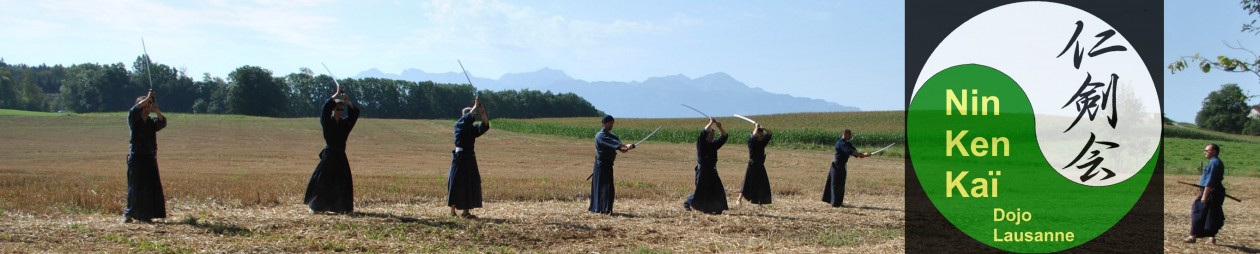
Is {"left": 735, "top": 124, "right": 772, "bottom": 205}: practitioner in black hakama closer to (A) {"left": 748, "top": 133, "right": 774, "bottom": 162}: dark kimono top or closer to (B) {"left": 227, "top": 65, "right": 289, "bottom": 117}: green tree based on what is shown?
(A) {"left": 748, "top": 133, "right": 774, "bottom": 162}: dark kimono top

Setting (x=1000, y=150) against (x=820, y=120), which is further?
(x=820, y=120)

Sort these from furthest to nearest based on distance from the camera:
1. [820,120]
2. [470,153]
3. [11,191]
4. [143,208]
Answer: [820,120], [11,191], [470,153], [143,208]

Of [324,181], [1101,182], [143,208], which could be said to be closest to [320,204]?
[324,181]

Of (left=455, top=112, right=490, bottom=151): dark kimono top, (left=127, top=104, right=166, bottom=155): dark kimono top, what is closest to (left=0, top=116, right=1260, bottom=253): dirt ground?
(left=127, top=104, right=166, bottom=155): dark kimono top

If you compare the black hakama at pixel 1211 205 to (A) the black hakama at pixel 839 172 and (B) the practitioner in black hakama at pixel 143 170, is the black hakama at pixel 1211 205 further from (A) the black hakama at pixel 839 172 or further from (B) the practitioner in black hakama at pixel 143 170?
(B) the practitioner in black hakama at pixel 143 170

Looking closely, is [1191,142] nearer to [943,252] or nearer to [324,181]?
[943,252]

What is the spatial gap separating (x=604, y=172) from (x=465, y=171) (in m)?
2.49

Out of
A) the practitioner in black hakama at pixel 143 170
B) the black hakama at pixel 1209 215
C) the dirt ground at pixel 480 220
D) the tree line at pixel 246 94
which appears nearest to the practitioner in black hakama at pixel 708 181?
the dirt ground at pixel 480 220

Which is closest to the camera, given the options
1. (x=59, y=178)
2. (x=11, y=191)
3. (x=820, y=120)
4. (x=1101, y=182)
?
(x=11, y=191)

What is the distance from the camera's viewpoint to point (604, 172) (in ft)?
46.3

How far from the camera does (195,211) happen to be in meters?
13.1

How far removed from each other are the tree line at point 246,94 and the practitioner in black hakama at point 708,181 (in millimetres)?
72055

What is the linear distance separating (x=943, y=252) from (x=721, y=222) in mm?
3458

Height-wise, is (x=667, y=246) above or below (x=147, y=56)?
below
